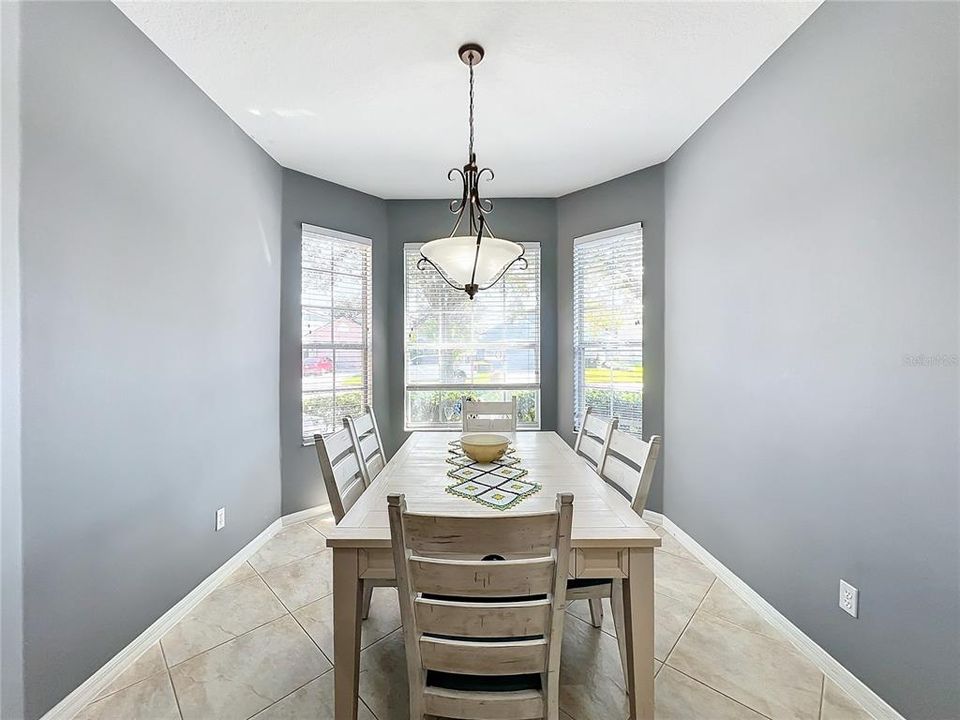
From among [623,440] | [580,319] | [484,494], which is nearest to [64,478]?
[484,494]

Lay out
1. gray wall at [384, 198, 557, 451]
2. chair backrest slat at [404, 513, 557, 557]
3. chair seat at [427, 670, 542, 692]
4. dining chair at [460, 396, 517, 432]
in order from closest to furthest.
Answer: chair backrest slat at [404, 513, 557, 557], chair seat at [427, 670, 542, 692], dining chair at [460, 396, 517, 432], gray wall at [384, 198, 557, 451]

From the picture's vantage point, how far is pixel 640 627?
1.33 metres

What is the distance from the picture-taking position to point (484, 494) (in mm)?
1646

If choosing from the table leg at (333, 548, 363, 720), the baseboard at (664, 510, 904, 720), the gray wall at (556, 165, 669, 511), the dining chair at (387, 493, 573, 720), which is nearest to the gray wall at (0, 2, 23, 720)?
the table leg at (333, 548, 363, 720)

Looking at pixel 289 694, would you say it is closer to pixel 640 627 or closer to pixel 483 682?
pixel 483 682

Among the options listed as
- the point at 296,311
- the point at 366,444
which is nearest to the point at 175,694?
the point at 366,444

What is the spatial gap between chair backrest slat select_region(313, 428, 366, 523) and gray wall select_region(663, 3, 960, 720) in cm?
197

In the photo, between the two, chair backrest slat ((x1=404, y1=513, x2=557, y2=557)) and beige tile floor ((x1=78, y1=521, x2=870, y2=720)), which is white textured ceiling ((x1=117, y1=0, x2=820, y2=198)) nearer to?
chair backrest slat ((x1=404, y1=513, x2=557, y2=557))

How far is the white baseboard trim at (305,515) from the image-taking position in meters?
3.20

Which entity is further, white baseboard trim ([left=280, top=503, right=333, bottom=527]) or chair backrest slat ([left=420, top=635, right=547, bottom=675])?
white baseboard trim ([left=280, top=503, right=333, bottom=527])

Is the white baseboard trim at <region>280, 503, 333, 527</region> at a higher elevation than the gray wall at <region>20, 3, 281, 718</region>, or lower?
lower

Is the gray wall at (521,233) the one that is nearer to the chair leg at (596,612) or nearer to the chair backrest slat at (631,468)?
the chair backrest slat at (631,468)

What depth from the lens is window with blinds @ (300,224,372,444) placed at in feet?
11.0

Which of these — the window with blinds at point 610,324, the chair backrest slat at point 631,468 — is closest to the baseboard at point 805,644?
the chair backrest slat at point 631,468
